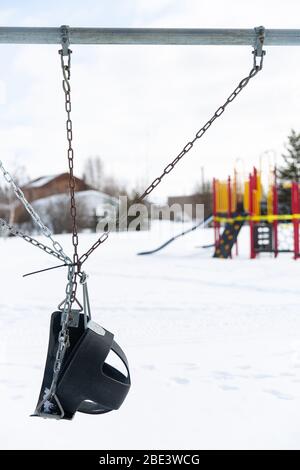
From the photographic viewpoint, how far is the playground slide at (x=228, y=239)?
12.5 metres

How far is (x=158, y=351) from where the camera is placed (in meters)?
4.43

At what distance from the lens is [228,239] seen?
491 inches

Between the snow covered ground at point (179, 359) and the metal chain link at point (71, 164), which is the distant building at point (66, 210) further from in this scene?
the metal chain link at point (71, 164)

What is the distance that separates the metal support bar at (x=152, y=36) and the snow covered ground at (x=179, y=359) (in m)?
2.04

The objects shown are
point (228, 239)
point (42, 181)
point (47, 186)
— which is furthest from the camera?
point (42, 181)

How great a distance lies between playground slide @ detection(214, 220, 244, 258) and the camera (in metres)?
12.5

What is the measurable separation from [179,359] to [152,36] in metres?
2.50

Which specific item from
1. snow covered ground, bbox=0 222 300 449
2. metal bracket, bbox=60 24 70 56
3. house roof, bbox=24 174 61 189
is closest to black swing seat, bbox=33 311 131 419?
snow covered ground, bbox=0 222 300 449

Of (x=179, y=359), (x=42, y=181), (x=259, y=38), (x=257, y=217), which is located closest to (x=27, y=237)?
(x=259, y=38)

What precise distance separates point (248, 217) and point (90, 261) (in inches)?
151

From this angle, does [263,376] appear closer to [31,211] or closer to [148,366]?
[148,366]

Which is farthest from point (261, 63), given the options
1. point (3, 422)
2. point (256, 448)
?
point (3, 422)

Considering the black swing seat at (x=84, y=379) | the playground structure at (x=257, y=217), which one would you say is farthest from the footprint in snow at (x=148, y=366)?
the playground structure at (x=257, y=217)
